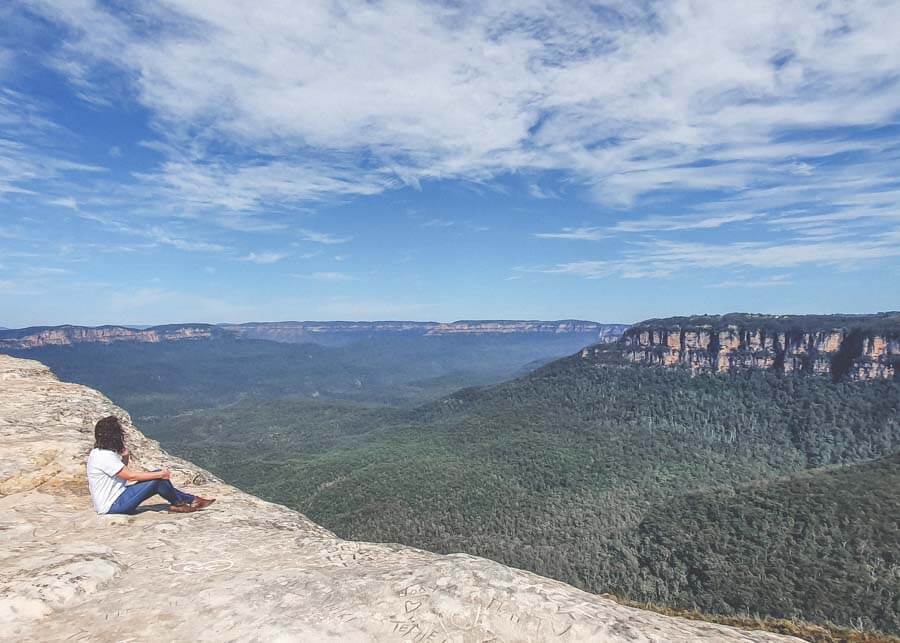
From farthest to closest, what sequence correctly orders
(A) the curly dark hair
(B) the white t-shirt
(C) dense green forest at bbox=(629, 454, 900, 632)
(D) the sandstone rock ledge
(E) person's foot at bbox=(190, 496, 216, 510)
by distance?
(C) dense green forest at bbox=(629, 454, 900, 632)
(E) person's foot at bbox=(190, 496, 216, 510)
(A) the curly dark hair
(B) the white t-shirt
(D) the sandstone rock ledge

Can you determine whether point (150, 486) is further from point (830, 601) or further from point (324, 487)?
point (324, 487)

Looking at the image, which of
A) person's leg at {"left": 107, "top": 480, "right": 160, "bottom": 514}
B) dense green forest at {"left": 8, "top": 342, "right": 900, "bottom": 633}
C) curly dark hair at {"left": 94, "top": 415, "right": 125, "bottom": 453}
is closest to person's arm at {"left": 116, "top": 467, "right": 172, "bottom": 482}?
person's leg at {"left": 107, "top": 480, "right": 160, "bottom": 514}

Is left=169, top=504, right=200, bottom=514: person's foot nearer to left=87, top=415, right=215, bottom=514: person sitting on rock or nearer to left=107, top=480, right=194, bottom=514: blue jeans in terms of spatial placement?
left=87, top=415, right=215, bottom=514: person sitting on rock

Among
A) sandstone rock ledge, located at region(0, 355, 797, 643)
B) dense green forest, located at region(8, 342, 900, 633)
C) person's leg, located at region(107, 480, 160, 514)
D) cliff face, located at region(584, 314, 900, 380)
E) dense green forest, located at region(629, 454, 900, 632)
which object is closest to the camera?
sandstone rock ledge, located at region(0, 355, 797, 643)

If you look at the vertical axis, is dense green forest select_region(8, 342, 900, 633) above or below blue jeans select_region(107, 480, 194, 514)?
below

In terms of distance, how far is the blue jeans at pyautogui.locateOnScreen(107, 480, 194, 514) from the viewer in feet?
27.9

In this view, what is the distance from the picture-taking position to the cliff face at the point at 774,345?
116 m

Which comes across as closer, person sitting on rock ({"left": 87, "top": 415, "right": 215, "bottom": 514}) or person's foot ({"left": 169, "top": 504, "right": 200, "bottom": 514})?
person sitting on rock ({"left": 87, "top": 415, "right": 215, "bottom": 514})

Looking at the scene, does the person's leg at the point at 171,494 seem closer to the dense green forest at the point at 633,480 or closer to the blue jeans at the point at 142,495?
the blue jeans at the point at 142,495

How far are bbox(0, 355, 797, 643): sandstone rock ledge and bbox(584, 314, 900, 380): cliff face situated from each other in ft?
486

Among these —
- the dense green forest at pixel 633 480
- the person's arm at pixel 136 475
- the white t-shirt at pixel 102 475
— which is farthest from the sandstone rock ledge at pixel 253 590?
the dense green forest at pixel 633 480

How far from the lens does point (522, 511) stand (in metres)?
76.1

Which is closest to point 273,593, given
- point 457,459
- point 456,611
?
point 456,611

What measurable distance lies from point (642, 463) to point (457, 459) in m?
39.7
